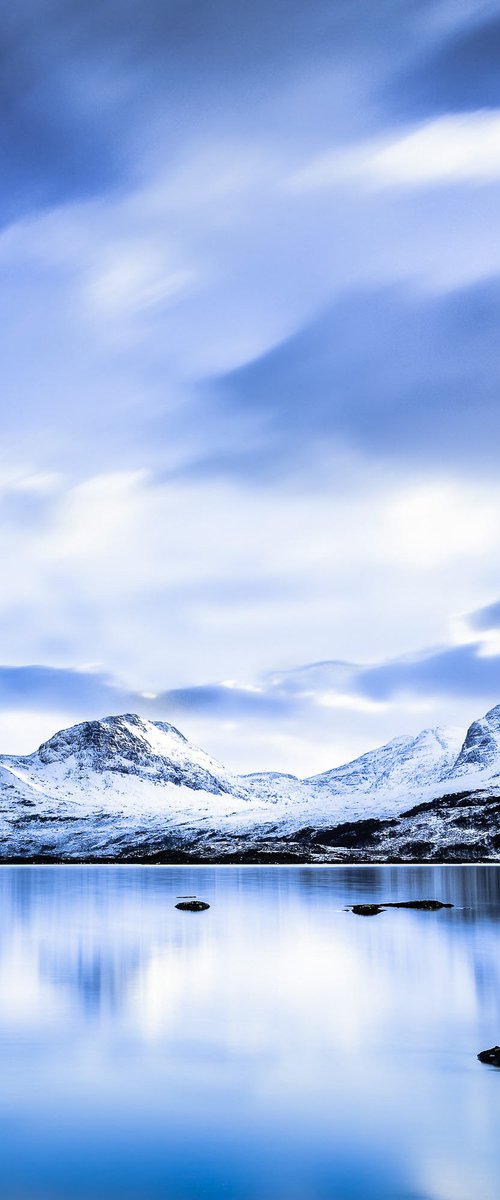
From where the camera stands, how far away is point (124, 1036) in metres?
33.1

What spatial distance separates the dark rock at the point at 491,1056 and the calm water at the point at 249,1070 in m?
0.48

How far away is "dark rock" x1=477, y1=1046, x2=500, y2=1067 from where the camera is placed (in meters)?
28.2

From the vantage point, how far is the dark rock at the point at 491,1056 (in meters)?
28.2

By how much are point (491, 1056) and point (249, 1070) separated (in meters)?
6.78

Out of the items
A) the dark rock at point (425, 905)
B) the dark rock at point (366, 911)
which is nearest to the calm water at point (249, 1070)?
the dark rock at point (366, 911)

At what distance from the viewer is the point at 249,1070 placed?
28359 millimetres

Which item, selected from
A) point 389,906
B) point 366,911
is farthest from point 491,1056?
point 389,906

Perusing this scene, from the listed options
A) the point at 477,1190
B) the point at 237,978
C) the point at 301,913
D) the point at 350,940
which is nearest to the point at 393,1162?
the point at 477,1190

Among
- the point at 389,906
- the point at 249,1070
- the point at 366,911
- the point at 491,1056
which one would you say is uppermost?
the point at 491,1056

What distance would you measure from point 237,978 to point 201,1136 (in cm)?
2698

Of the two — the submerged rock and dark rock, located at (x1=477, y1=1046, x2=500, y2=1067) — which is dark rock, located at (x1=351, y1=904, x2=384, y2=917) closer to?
the submerged rock

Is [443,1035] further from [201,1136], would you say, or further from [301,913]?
[301,913]

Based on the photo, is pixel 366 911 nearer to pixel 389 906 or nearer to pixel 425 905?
pixel 425 905

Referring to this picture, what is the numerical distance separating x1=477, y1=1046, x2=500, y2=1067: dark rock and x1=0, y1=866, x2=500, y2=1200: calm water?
19.0 inches
